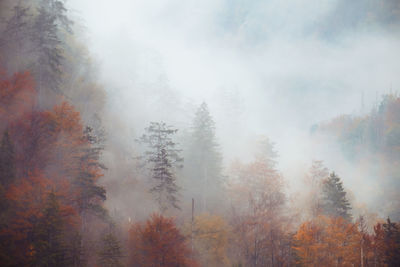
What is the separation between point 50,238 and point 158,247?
9.73 metres

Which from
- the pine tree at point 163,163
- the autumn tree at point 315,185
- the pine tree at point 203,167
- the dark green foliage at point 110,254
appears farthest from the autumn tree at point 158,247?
the autumn tree at point 315,185

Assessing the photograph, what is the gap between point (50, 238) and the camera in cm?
1945

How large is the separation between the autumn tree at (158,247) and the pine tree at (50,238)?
738 cm

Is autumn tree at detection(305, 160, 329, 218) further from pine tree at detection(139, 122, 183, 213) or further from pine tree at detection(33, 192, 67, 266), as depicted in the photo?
pine tree at detection(33, 192, 67, 266)

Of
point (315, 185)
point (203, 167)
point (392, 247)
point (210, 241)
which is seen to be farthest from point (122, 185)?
point (315, 185)

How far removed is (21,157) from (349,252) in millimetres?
Result: 41626

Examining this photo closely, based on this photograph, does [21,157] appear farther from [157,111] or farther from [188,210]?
[157,111]

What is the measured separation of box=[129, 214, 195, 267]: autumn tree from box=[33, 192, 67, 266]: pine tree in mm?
7380

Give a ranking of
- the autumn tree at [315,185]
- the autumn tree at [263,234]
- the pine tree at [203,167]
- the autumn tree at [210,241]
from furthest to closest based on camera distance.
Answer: the autumn tree at [315,185]
the pine tree at [203,167]
the autumn tree at [263,234]
the autumn tree at [210,241]

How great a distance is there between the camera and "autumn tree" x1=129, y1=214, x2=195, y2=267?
79.6 feet

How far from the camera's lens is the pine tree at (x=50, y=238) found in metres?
18.6

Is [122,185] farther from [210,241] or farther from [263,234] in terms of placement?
[263,234]

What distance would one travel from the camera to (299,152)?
11712 cm

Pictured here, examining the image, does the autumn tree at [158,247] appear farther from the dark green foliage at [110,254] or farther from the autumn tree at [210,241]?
the autumn tree at [210,241]
